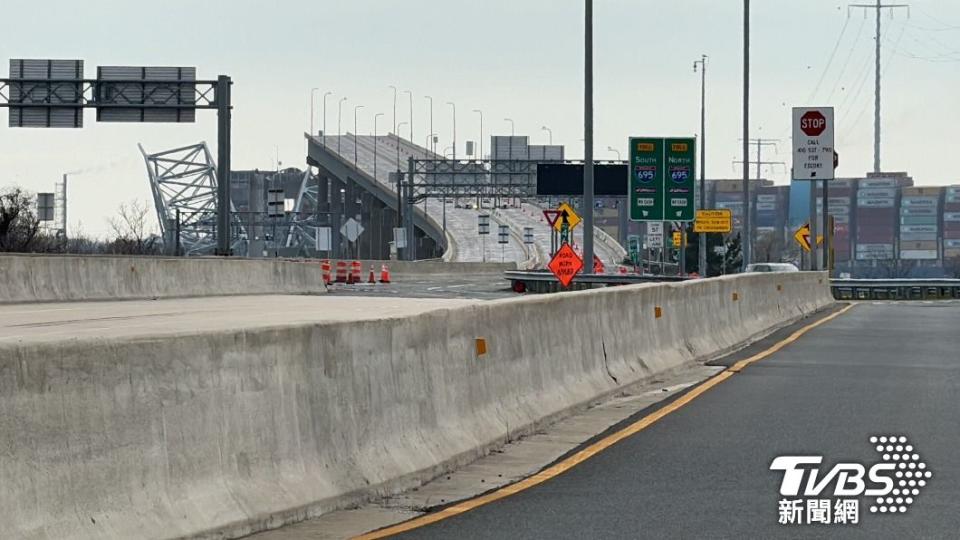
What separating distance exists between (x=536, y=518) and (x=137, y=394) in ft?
8.01

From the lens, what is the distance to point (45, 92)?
6350 cm

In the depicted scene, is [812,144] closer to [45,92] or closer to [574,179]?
[574,179]

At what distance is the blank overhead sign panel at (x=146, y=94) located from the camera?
62.1 m

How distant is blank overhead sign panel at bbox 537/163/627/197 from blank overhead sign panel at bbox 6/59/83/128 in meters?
17.4

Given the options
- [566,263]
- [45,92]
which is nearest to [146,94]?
[45,92]

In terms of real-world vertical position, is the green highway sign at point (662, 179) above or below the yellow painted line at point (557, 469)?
above

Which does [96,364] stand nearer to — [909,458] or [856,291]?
[909,458]

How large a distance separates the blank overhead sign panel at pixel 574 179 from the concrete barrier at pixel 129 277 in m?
22.3

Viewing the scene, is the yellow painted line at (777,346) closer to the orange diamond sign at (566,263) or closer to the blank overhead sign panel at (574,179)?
the orange diamond sign at (566,263)

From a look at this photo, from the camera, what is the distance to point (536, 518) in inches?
385

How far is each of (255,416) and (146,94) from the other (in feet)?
180

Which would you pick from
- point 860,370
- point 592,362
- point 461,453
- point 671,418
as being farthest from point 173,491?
point 860,370

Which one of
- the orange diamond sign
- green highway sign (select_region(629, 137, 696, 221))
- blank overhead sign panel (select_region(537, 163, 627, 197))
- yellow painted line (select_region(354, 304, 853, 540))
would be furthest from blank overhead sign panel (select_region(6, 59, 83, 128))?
yellow painted line (select_region(354, 304, 853, 540))

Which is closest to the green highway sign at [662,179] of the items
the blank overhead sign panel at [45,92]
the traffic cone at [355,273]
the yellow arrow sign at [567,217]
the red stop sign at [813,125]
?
the red stop sign at [813,125]
